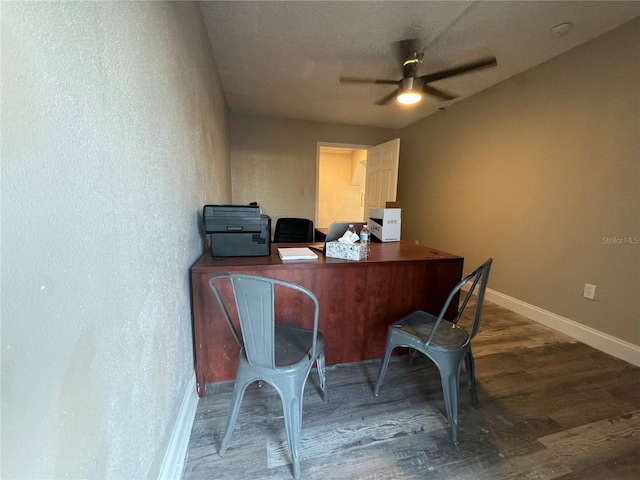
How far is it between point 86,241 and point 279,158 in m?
3.80

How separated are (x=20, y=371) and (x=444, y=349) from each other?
1.35 meters

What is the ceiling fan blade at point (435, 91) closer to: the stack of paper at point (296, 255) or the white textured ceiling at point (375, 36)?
the white textured ceiling at point (375, 36)

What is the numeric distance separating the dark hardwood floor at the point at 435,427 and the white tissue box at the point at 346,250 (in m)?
0.75

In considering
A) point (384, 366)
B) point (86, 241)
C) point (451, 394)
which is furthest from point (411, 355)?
point (86, 241)

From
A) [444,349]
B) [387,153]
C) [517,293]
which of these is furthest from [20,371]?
[387,153]

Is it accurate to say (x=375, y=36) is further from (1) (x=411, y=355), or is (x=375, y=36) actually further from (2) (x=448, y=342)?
(1) (x=411, y=355)

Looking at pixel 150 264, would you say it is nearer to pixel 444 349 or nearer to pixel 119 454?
pixel 119 454

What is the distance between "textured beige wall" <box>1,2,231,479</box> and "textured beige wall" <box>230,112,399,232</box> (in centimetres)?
300

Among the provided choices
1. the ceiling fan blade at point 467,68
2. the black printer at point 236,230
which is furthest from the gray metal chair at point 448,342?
the ceiling fan blade at point 467,68

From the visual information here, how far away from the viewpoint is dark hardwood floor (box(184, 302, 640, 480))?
3.59 feet

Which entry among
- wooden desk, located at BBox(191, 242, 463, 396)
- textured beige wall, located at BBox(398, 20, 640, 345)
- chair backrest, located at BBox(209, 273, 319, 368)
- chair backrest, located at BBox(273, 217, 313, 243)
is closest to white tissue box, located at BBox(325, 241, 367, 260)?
wooden desk, located at BBox(191, 242, 463, 396)

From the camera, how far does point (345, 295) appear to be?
1.60 meters

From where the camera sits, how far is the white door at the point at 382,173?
12.1 ft

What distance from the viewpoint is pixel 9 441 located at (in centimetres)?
37
